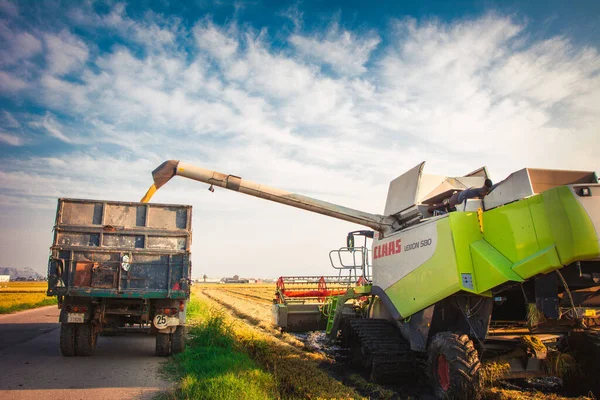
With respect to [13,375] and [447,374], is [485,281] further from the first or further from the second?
[13,375]

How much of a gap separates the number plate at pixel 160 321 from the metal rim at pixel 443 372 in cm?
535

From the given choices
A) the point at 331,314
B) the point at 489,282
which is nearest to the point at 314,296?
the point at 331,314

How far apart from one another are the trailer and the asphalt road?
2.03ft

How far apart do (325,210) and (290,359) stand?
3108 millimetres

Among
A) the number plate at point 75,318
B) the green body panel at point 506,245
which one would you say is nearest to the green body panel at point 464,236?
the green body panel at point 506,245

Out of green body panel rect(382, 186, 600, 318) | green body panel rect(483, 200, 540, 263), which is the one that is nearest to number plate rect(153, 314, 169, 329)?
green body panel rect(382, 186, 600, 318)

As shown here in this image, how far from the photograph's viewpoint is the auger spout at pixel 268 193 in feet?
29.8

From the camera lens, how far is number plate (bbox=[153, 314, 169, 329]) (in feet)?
29.1

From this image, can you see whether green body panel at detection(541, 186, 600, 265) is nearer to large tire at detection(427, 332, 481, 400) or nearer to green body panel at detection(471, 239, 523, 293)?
green body panel at detection(471, 239, 523, 293)

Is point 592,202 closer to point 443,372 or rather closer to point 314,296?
point 443,372

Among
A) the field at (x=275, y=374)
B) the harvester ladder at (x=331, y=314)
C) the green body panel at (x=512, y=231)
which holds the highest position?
the green body panel at (x=512, y=231)

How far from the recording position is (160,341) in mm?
9312

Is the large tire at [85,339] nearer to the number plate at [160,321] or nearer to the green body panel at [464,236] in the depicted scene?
the number plate at [160,321]

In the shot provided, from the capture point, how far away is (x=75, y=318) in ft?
28.3
